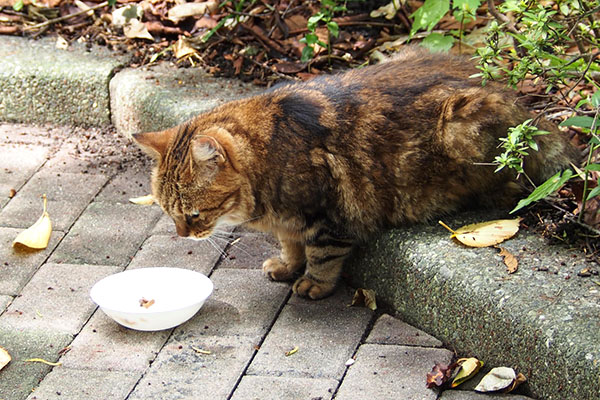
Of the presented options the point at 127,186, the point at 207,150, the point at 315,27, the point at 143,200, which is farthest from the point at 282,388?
the point at 315,27

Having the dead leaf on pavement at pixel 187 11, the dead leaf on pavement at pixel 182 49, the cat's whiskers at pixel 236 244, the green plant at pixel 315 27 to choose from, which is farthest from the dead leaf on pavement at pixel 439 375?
the dead leaf on pavement at pixel 187 11

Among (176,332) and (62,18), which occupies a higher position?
(62,18)

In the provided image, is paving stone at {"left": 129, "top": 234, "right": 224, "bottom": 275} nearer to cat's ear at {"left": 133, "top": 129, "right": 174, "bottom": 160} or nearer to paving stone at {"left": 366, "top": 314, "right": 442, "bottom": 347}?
cat's ear at {"left": 133, "top": 129, "right": 174, "bottom": 160}

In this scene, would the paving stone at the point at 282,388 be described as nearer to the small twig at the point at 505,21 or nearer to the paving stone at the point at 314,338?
the paving stone at the point at 314,338

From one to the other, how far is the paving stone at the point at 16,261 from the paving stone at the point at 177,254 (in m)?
0.45

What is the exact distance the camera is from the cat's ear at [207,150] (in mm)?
3459

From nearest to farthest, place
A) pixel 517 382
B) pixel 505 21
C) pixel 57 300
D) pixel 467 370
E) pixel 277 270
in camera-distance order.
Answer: pixel 517 382 < pixel 467 370 < pixel 57 300 < pixel 277 270 < pixel 505 21

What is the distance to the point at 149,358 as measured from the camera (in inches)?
135

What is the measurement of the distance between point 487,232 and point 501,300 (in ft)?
1.61

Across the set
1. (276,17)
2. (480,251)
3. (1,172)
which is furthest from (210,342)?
(276,17)

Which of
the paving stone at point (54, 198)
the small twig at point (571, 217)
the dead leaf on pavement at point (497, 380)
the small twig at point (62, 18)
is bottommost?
the paving stone at point (54, 198)

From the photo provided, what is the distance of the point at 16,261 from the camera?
4113 millimetres

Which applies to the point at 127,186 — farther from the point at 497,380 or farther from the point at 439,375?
the point at 497,380

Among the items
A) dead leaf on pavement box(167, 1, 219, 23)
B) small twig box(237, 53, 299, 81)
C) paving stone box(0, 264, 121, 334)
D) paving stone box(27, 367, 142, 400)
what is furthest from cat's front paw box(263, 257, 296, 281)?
dead leaf on pavement box(167, 1, 219, 23)
